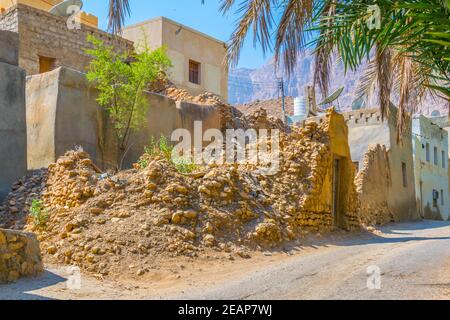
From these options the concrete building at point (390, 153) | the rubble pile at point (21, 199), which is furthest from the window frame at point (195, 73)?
the rubble pile at point (21, 199)

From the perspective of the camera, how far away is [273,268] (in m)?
7.20

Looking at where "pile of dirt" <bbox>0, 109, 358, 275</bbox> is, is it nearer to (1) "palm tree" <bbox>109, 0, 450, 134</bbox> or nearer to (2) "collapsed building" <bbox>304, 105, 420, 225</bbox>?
(1) "palm tree" <bbox>109, 0, 450, 134</bbox>

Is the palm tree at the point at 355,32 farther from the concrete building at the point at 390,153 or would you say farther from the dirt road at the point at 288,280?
the concrete building at the point at 390,153

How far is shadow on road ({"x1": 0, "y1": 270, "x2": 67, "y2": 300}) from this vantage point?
527 cm

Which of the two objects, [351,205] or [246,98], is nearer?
[351,205]

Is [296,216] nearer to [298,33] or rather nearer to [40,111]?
[298,33]

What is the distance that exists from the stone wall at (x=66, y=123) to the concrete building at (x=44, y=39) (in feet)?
10.3

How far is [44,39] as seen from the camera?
1427 cm

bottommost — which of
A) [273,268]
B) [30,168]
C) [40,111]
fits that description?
[273,268]

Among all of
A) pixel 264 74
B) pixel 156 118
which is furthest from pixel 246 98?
pixel 156 118

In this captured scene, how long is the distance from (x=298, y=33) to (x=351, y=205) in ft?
18.6

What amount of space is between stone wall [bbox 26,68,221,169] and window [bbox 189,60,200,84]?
29.3 ft

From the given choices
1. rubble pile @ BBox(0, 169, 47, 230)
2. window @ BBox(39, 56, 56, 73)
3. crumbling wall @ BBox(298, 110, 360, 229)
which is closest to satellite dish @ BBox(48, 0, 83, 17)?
window @ BBox(39, 56, 56, 73)

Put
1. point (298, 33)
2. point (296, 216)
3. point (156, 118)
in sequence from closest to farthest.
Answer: point (298, 33) < point (296, 216) < point (156, 118)
